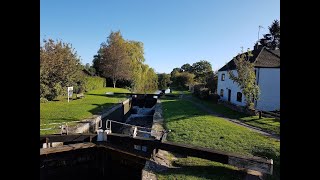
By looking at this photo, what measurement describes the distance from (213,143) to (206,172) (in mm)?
3223

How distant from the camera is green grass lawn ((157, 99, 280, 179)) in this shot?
336 inches

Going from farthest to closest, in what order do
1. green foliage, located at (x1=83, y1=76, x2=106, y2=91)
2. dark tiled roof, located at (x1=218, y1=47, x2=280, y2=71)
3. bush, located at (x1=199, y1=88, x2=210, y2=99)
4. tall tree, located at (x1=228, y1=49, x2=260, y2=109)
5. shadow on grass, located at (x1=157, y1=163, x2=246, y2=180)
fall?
green foliage, located at (x1=83, y1=76, x2=106, y2=91) → bush, located at (x1=199, y1=88, x2=210, y2=99) → dark tiled roof, located at (x1=218, y1=47, x2=280, y2=71) → tall tree, located at (x1=228, y1=49, x2=260, y2=109) → shadow on grass, located at (x1=157, y1=163, x2=246, y2=180)

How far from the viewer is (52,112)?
58.6 ft

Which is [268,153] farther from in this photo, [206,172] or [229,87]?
[229,87]

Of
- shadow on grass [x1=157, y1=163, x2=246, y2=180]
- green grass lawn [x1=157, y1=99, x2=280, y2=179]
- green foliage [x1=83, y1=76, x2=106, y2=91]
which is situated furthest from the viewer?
green foliage [x1=83, y1=76, x2=106, y2=91]

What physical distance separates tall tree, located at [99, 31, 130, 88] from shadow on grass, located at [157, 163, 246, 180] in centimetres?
3810

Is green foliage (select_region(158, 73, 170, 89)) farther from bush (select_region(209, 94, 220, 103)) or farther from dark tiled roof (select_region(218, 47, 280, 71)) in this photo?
dark tiled roof (select_region(218, 47, 280, 71))

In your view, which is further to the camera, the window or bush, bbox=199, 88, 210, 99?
bush, bbox=199, 88, 210, 99

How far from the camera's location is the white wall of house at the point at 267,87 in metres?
23.6

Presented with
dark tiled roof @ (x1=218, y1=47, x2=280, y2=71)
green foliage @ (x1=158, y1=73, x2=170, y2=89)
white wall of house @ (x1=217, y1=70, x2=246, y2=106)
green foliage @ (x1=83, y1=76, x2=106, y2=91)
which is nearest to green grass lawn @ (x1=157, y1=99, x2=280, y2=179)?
dark tiled roof @ (x1=218, y1=47, x2=280, y2=71)

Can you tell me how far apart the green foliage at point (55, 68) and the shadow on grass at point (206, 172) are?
17688 mm
